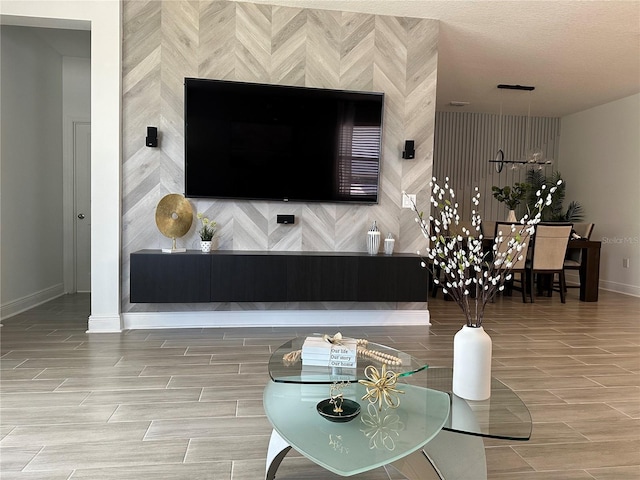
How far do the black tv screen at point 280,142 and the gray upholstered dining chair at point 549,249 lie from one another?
8.17ft

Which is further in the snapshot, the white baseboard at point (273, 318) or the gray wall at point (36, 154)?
the gray wall at point (36, 154)

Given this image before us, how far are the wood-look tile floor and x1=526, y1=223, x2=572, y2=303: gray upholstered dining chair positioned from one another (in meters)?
1.32

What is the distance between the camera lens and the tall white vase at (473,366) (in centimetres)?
152

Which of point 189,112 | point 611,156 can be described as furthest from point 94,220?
point 611,156

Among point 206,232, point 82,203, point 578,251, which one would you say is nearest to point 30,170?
point 82,203

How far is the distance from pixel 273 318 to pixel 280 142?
5.16 ft

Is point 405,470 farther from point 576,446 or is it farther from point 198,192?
point 198,192

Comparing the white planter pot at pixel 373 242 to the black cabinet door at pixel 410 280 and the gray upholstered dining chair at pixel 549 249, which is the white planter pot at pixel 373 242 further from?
the gray upholstered dining chair at pixel 549 249

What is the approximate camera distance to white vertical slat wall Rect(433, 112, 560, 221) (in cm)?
771

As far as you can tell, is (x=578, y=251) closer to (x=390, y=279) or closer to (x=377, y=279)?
(x=390, y=279)

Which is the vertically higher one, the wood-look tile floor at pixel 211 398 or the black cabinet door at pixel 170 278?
the black cabinet door at pixel 170 278

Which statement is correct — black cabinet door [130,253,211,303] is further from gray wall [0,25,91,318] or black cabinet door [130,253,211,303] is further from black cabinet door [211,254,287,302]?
gray wall [0,25,91,318]

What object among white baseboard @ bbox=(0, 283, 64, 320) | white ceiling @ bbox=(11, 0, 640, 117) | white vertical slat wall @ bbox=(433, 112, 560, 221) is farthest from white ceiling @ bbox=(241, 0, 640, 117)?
white baseboard @ bbox=(0, 283, 64, 320)

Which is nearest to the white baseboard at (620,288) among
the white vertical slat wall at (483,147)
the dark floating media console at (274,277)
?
the white vertical slat wall at (483,147)
